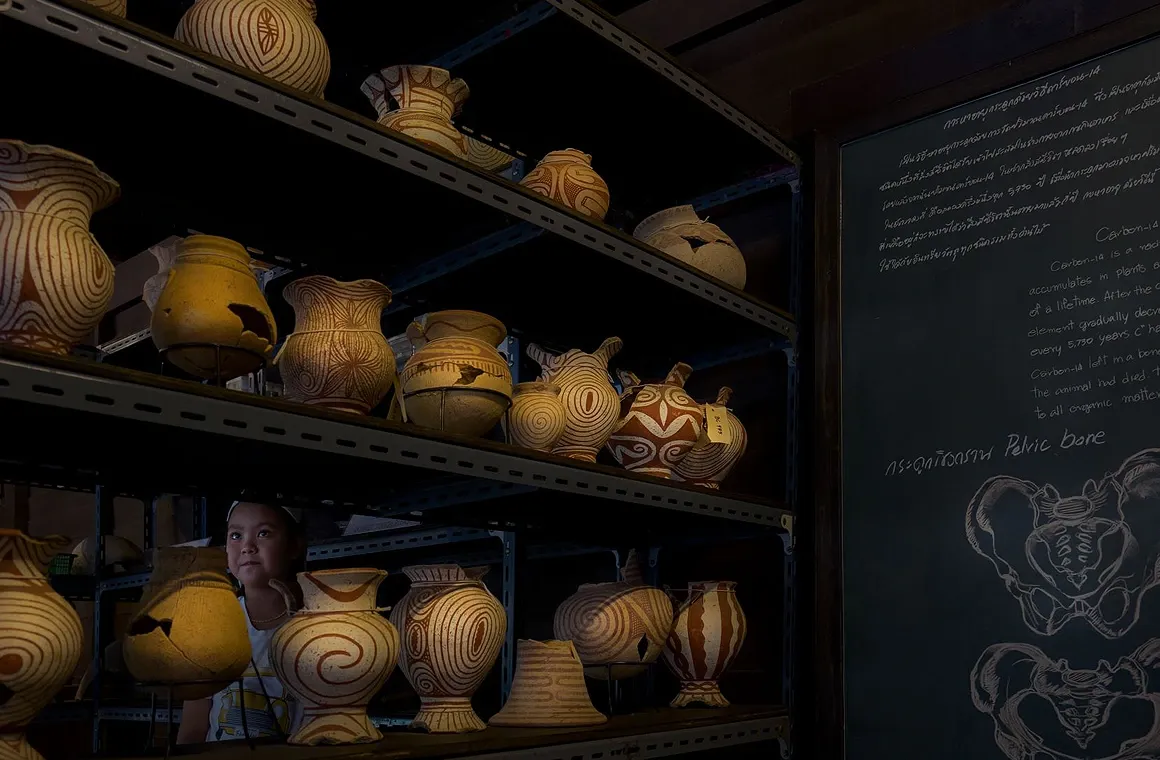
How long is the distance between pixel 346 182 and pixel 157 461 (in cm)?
58

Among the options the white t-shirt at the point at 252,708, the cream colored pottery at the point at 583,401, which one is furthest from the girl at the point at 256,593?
the cream colored pottery at the point at 583,401

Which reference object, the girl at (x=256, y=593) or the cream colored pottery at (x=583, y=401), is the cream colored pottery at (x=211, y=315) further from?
the girl at (x=256, y=593)

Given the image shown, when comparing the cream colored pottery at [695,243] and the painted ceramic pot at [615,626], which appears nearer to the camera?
the painted ceramic pot at [615,626]

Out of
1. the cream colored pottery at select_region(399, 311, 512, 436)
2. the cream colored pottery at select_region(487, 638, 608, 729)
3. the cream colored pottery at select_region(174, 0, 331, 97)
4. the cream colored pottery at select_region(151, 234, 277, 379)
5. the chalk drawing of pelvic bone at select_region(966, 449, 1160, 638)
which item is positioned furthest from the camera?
the chalk drawing of pelvic bone at select_region(966, 449, 1160, 638)

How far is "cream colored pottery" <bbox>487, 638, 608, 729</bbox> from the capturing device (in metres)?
2.05

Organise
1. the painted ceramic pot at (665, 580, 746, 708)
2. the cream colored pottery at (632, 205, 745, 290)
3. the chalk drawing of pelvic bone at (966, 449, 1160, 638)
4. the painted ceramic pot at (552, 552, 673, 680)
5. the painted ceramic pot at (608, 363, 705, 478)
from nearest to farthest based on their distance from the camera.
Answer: the chalk drawing of pelvic bone at (966, 449, 1160, 638), the painted ceramic pot at (552, 552, 673, 680), the painted ceramic pot at (608, 363, 705, 478), the painted ceramic pot at (665, 580, 746, 708), the cream colored pottery at (632, 205, 745, 290)

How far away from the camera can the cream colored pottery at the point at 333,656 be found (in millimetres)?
1709

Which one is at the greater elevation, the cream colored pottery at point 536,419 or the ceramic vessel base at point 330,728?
the cream colored pottery at point 536,419

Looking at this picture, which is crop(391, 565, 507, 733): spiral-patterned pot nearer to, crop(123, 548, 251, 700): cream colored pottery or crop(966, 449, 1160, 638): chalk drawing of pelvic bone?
crop(123, 548, 251, 700): cream colored pottery

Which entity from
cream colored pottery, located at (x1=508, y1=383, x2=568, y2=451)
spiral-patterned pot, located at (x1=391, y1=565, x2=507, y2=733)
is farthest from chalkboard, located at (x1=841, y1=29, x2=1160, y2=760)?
spiral-patterned pot, located at (x1=391, y1=565, x2=507, y2=733)

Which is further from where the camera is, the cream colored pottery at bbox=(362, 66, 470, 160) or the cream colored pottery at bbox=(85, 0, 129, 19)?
the cream colored pottery at bbox=(362, 66, 470, 160)

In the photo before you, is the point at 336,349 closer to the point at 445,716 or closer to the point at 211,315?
the point at 211,315

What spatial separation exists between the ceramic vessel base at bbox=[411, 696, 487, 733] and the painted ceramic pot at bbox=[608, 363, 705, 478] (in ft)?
2.16

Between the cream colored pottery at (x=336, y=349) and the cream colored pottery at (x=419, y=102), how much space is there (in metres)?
0.33
